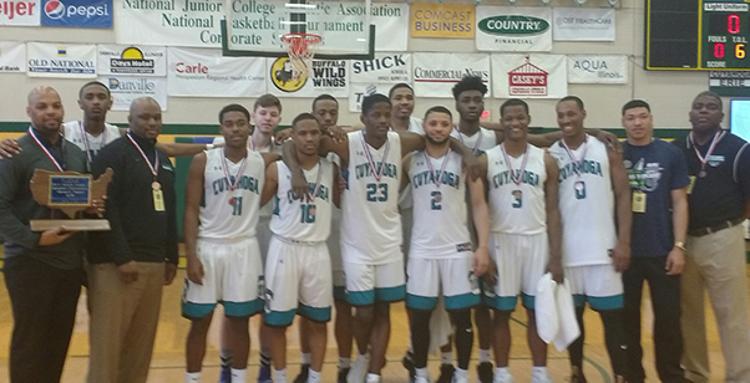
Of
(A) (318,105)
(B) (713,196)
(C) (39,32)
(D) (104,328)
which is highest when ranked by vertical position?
(C) (39,32)

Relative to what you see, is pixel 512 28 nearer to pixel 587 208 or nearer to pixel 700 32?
pixel 700 32

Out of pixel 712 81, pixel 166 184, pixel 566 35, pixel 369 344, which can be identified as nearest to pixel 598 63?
pixel 566 35

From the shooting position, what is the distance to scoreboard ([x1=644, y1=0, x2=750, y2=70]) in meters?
11.5

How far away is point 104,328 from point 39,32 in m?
8.92

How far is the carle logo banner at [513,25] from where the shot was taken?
39.8 feet

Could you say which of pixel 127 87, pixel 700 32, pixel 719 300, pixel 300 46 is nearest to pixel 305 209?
pixel 719 300

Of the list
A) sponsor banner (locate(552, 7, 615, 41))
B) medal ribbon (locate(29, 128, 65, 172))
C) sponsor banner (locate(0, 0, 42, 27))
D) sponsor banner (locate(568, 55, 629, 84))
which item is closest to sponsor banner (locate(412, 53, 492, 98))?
sponsor banner (locate(552, 7, 615, 41))

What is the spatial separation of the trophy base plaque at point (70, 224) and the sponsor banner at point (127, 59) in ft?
27.1

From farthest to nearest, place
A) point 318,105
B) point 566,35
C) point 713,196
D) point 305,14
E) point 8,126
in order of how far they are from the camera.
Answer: point 566,35, point 8,126, point 305,14, point 318,105, point 713,196

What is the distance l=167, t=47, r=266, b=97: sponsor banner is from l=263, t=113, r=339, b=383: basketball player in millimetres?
7381

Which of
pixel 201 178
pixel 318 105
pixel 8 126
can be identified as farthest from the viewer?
pixel 8 126

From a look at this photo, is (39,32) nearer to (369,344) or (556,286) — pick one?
(369,344)

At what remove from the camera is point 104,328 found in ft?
13.7

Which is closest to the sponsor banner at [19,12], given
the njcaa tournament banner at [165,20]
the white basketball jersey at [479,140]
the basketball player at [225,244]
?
the njcaa tournament banner at [165,20]
